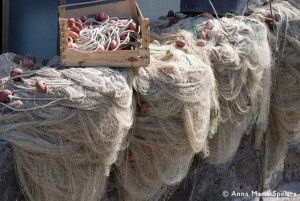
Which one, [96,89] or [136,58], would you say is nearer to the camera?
[96,89]

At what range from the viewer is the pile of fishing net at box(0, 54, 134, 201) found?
3801 millimetres

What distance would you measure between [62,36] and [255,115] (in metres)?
2.12

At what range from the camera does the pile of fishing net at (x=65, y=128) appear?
3.80 metres

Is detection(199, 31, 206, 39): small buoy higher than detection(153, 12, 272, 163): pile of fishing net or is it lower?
higher

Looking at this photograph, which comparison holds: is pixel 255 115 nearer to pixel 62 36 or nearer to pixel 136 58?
pixel 136 58

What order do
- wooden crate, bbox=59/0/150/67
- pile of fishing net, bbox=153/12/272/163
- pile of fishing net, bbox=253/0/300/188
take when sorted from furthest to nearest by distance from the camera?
1. pile of fishing net, bbox=253/0/300/188
2. pile of fishing net, bbox=153/12/272/163
3. wooden crate, bbox=59/0/150/67

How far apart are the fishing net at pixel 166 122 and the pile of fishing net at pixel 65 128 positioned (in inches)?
11.2

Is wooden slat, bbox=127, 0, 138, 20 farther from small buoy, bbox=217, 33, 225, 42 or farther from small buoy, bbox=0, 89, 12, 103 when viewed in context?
small buoy, bbox=0, 89, 12, 103

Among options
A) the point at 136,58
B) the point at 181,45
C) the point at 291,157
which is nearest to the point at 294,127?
A: the point at 291,157

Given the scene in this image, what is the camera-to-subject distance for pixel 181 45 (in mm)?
4852

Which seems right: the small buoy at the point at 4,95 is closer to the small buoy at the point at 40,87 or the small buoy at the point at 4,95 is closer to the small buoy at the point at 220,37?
the small buoy at the point at 40,87

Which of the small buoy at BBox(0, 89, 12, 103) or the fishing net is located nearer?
the small buoy at BBox(0, 89, 12, 103)

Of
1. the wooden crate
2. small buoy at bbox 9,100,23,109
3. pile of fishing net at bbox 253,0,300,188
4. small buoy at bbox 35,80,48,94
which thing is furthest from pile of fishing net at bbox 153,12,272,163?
small buoy at bbox 9,100,23,109

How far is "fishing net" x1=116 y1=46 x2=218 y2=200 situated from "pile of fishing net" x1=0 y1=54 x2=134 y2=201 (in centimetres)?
29
